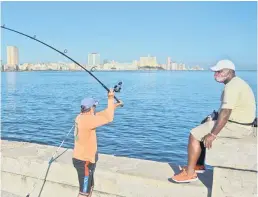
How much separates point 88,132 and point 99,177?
0.77 m

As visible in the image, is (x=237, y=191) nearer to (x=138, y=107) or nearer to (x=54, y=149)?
(x=54, y=149)

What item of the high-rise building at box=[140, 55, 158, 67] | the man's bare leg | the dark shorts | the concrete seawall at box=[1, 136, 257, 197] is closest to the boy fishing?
the dark shorts

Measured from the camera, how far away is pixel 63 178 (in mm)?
5594

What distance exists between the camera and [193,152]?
4852 mm

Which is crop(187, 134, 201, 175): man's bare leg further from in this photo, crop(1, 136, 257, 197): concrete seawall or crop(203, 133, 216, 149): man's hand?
crop(203, 133, 216, 149): man's hand

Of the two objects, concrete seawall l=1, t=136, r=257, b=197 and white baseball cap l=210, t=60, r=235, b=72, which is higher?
white baseball cap l=210, t=60, r=235, b=72

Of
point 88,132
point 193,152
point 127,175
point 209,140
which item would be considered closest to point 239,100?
point 209,140

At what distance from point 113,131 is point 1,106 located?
1510 centimetres

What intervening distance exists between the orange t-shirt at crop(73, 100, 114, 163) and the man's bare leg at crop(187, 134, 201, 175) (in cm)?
111

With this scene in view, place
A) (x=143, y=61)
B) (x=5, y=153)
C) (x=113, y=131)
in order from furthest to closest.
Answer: (x=143, y=61), (x=113, y=131), (x=5, y=153)

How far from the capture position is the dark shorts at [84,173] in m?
5.05

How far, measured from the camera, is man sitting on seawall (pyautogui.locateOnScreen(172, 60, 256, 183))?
175 inches

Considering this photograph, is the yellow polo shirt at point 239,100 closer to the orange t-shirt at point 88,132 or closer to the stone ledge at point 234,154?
the stone ledge at point 234,154

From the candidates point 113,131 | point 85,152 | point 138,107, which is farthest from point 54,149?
point 138,107
